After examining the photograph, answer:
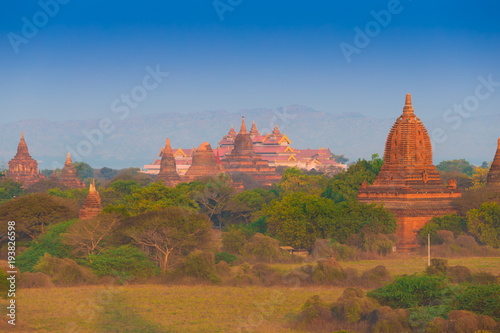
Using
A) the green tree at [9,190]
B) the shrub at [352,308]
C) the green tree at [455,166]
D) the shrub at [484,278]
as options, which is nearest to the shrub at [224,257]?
the shrub at [484,278]

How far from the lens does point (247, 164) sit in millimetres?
128500

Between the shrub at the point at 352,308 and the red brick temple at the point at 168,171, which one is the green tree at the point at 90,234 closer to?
the shrub at the point at 352,308

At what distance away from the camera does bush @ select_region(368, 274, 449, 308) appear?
37.0m

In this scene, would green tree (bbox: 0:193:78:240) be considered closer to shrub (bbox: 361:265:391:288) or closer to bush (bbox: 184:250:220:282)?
bush (bbox: 184:250:220:282)

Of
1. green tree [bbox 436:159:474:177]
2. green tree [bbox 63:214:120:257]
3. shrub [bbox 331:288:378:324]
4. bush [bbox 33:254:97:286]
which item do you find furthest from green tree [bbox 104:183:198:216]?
green tree [bbox 436:159:474:177]

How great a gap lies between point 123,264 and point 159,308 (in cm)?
723

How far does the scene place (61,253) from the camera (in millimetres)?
49750

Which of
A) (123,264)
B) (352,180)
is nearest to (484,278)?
(123,264)

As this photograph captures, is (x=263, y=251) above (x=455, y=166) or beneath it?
beneath

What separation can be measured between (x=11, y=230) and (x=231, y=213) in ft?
73.9

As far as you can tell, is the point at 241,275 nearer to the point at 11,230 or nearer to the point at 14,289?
the point at 14,289

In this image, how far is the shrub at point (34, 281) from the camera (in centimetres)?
4534

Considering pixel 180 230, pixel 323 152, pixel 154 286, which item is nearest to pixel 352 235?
pixel 180 230

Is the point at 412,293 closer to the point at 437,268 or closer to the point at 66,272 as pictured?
the point at 437,268
